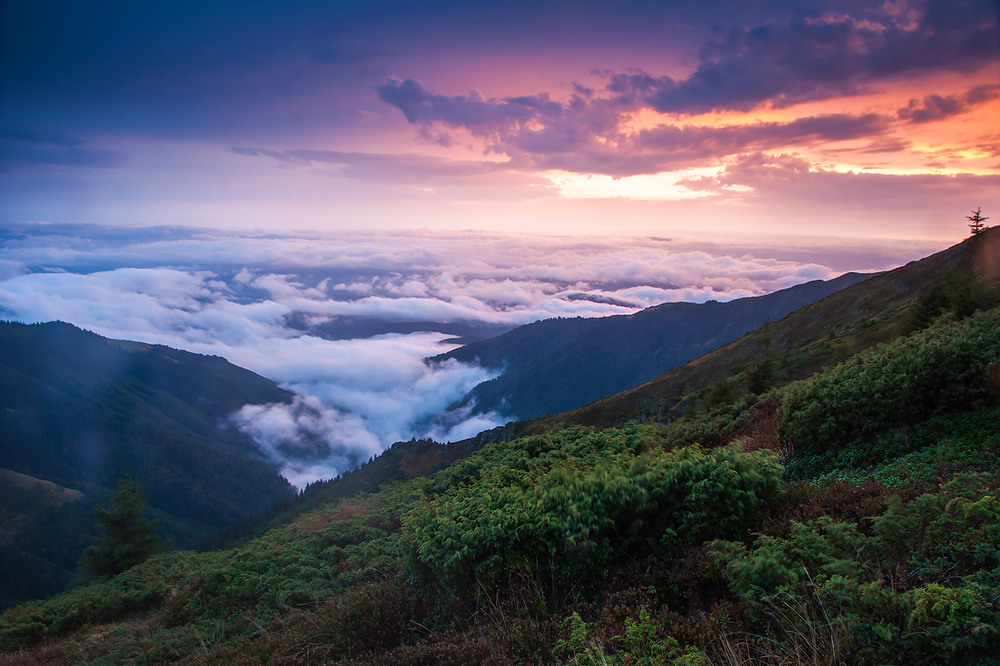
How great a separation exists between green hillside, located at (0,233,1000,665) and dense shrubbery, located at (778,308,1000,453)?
4 cm

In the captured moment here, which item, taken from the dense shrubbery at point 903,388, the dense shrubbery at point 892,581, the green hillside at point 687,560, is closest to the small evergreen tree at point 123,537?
the green hillside at point 687,560

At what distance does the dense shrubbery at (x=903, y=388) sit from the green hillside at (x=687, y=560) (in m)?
0.04

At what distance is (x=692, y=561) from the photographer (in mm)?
5785

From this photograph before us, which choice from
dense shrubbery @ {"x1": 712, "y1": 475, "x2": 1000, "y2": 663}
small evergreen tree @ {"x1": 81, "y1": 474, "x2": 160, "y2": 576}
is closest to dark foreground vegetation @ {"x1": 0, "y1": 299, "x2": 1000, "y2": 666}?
dense shrubbery @ {"x1": 712, "y1": 475, "x2": 1000, "y2": 663}

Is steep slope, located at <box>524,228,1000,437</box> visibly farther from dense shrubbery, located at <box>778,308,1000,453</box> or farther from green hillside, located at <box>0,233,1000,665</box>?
green hillside, located at <box>0,233,1000,665</box>

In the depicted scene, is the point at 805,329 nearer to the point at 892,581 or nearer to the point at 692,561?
the point at 692,561

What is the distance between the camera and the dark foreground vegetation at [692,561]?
14.1ft

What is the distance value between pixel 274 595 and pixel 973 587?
420 inches

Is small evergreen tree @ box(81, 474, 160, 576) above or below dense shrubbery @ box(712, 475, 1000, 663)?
below

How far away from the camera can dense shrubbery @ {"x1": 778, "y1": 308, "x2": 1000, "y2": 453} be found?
8.70 meters

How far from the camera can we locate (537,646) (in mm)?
5043

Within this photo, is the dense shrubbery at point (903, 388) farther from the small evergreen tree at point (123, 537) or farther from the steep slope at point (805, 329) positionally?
the small evergreen tree at point (123, 537)

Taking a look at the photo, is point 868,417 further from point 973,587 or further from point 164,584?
point 164,584

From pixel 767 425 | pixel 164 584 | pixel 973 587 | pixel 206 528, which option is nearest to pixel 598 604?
pixel 973 587
